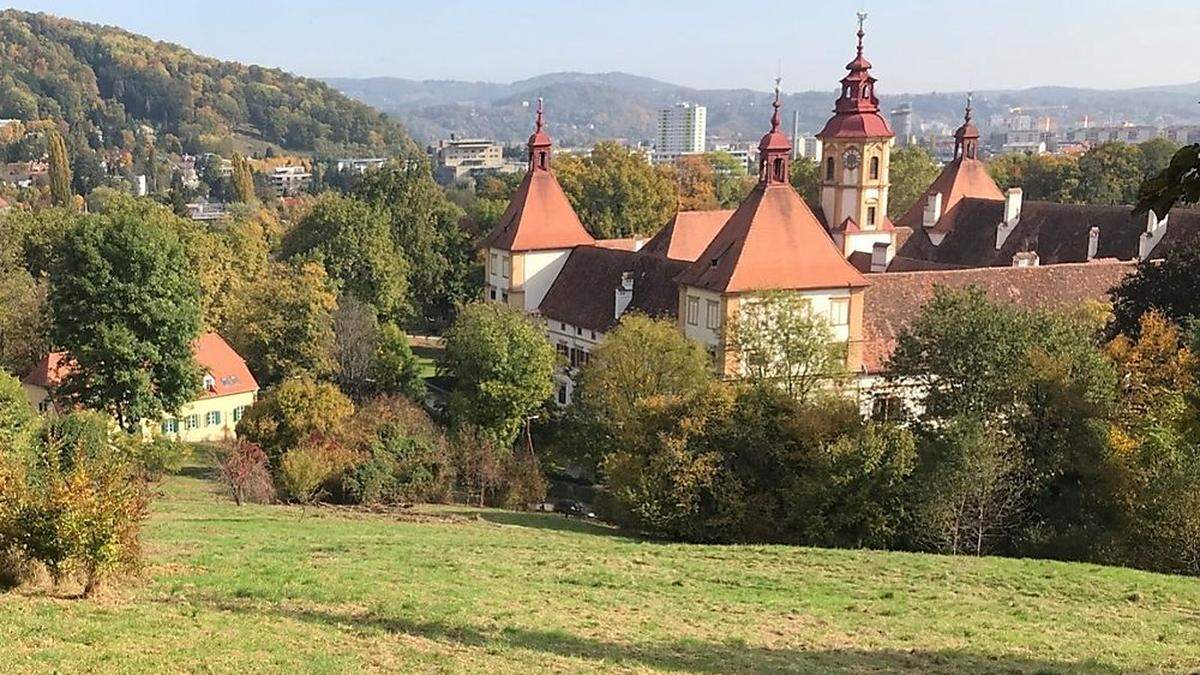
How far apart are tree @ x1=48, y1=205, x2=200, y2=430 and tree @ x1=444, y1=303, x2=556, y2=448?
808 cm

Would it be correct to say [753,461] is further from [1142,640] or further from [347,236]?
[347,236]

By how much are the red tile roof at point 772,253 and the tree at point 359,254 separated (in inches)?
805

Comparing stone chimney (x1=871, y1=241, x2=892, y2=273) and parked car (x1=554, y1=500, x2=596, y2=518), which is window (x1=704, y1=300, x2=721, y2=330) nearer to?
parked car (x1=554, y1=500, x2=596, y2=518)

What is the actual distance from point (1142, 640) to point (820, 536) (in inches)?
364

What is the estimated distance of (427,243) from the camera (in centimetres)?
6141

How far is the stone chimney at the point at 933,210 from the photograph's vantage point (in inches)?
2229

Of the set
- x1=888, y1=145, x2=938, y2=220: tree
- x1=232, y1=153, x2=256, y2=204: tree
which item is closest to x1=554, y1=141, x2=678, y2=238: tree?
x1=888, y1=145, x2=938, y2=220: tree

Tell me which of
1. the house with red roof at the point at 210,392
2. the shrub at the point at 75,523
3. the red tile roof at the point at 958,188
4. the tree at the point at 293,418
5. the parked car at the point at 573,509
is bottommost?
the parked car at the point at 573,509

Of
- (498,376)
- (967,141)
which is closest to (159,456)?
(498,376)

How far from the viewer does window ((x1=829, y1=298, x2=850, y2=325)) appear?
38.4 meters

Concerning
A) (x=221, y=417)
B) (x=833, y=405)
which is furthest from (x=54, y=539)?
(x=221, y=417)

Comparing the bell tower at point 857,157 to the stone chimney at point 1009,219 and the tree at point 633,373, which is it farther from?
the tree at point 633,373

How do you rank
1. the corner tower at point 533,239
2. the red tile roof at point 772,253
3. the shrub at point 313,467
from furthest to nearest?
1. the corner tower at point 533,239
2. the red tile roof at point 772,253
3. the shrub at point 313,467

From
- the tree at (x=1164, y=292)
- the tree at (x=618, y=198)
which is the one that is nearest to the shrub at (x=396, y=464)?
the tree at (x=1164, y=292)
